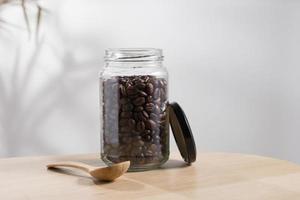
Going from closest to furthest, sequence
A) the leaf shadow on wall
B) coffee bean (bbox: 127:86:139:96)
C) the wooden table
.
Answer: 1. the wooden table
2. coffee bean (bbox: 127:86:139:96)
3. the leaf shadow on wall

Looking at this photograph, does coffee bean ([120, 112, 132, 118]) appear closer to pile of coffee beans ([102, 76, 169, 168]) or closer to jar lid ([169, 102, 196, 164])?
pile of coffee beans ([102, 76, 169, 168])

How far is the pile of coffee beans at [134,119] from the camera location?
3.09 feet

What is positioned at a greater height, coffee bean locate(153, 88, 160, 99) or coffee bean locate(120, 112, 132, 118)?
coffee bean locate(153, 88, 160, 99)

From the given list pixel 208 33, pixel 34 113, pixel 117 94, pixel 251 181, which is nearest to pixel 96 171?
pixel 117 94

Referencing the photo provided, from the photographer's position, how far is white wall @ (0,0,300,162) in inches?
56.2

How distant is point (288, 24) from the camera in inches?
71.4

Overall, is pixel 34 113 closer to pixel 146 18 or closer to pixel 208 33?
pixel 146 18

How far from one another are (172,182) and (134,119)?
0.15 m

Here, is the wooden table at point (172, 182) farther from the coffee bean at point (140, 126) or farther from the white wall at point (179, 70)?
the white wall at point (179, 70)

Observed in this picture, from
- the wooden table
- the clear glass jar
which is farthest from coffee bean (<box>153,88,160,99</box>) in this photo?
the wooden table

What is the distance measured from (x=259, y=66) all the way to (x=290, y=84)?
0.49 ft

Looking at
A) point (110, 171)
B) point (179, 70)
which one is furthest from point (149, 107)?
point (179, 70)

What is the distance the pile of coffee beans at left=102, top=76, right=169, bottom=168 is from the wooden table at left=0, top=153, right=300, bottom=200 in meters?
0.04

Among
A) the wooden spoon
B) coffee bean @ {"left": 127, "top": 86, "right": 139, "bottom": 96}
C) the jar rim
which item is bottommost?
the wooden spoon
